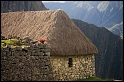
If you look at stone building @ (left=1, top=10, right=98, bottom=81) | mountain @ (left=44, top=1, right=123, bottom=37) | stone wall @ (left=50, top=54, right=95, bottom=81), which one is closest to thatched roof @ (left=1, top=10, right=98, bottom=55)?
stone building @ (left=1, top=10, right=98, bottom=81)

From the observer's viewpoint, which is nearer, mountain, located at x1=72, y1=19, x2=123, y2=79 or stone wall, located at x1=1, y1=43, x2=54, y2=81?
stone wall, located at x1=1, y1=43, x2=54, y2=81

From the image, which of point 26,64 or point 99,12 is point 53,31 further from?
point 99,12

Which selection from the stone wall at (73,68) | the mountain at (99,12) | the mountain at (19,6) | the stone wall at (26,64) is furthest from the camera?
the mountain at (99,12)

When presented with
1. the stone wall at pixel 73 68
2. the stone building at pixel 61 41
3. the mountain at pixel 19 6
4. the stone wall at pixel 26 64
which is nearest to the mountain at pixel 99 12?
the mountain at pixel 19 6

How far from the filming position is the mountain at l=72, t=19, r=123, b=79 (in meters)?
79.9

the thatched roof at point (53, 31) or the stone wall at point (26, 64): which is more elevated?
the thatched roof at point (53, 31)

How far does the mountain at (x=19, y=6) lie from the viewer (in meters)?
59.4

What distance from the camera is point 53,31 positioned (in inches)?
719

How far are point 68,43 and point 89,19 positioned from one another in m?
130

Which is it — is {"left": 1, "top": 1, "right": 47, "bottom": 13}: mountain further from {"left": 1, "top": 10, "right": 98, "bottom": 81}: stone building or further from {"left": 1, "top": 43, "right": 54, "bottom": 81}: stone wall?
{"left": 1, "top": 43, "right": 54, "bottom": 81}: stone wall

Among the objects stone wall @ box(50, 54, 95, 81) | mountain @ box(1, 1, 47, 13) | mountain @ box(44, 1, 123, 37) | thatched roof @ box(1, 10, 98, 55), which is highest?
mountain @ box(44, 1, 123, 37)

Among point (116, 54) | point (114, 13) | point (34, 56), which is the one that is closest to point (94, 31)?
point (116, 54)

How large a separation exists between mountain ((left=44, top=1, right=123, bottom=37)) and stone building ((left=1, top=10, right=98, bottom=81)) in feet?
382

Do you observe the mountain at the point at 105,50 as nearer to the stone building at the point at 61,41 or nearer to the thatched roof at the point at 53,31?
the thatched roof at the point at 53,31
